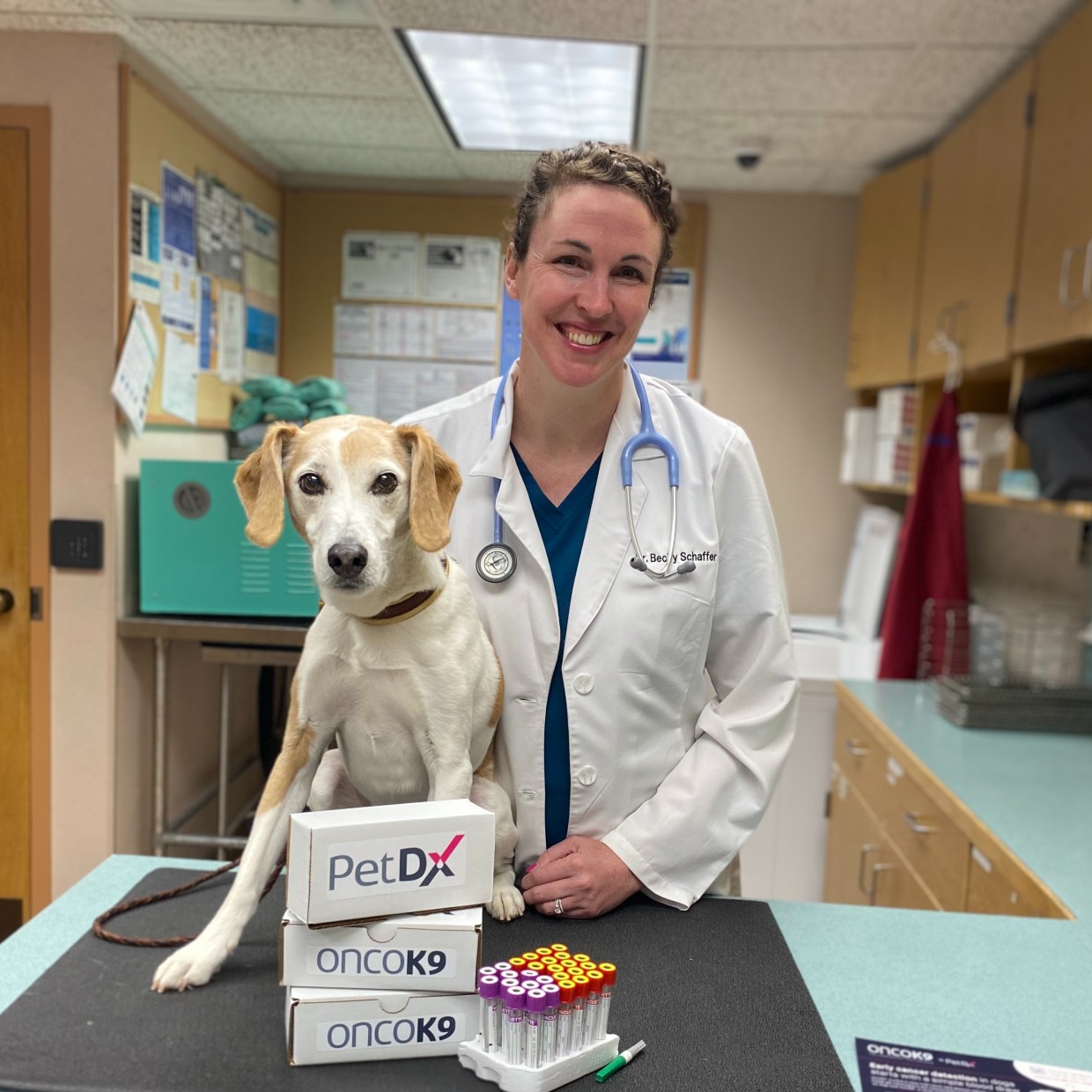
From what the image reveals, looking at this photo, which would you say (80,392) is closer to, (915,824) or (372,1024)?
(372,1024)

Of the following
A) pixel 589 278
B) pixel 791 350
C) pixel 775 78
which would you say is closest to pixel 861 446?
pixel 791 350

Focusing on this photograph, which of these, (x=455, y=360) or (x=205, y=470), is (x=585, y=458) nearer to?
(x=205, y=470)

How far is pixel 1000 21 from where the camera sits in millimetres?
2209

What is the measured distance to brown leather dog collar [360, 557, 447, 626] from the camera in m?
1.04

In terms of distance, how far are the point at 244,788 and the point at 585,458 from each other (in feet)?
8.48

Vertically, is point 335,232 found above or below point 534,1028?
above

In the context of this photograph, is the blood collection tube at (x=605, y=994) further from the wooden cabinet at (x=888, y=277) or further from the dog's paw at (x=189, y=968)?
the wooden cabinet at (x=888, y=277)

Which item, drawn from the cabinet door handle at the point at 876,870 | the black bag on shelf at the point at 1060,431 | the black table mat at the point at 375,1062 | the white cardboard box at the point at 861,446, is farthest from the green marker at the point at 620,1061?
the white cardboard box at the point at 861,446

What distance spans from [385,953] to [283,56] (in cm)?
240

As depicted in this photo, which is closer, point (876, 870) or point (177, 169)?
point (876, 870)

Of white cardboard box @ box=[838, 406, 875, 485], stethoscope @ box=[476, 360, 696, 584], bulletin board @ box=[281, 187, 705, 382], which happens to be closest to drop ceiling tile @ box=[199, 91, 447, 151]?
bulletin board @ box=[281, 187, 705, 382]

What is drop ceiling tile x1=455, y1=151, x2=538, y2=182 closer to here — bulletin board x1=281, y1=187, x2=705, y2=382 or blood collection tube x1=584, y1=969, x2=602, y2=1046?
bulletin board x1=281, y1=187, x2=705, y2=382

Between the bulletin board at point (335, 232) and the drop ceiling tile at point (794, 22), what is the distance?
1392 mm

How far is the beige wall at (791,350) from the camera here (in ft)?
12.6
